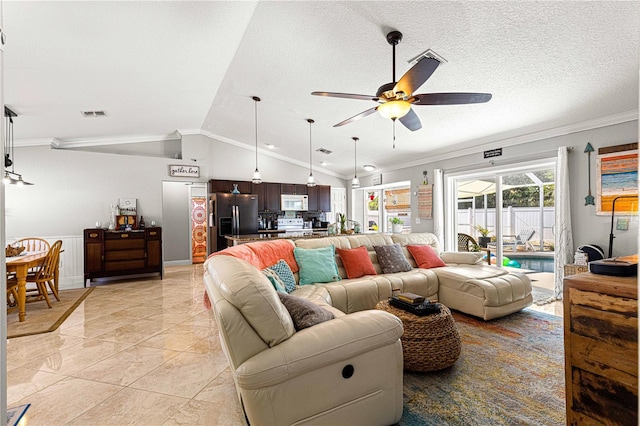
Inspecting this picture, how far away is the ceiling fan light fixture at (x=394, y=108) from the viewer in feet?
7.73

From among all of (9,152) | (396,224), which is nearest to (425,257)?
(396,224)

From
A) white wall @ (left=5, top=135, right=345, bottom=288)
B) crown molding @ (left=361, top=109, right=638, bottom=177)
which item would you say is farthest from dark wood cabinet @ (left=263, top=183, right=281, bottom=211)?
crown molding @ (left=361, top=109, right=638, bottom=177)

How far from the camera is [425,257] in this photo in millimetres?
4164

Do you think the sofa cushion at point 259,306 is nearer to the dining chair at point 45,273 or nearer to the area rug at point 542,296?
the area rug at point 542,296

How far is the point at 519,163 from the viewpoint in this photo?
4.57 metres

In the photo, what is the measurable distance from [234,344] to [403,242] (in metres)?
3.45

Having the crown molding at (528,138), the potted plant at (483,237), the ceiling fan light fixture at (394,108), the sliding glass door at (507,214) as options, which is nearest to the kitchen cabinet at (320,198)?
the crown molding at (528,138)

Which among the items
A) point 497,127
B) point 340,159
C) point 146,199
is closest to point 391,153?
point 340,159

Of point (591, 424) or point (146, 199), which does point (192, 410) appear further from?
point (146, 199)

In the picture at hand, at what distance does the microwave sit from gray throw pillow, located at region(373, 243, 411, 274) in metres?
4.17

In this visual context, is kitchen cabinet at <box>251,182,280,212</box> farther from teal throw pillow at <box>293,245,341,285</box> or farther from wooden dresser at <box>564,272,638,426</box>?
wooden dresser at <box>564,272,638,426</box>

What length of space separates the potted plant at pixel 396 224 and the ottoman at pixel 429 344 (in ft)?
16.9

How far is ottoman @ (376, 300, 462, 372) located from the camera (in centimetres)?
219

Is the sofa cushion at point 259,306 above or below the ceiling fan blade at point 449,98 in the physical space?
below
